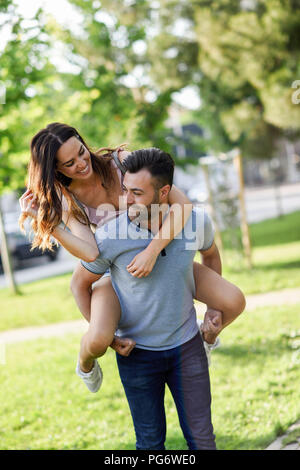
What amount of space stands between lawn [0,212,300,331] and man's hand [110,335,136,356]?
271 inches

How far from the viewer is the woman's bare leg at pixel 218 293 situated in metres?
2.65

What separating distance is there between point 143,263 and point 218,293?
48 centimetres

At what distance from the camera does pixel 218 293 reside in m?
2.66

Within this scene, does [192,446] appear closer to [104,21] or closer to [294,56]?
[104,21]

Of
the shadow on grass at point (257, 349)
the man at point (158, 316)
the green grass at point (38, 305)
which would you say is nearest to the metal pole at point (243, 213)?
the green grass at point (38, 305)

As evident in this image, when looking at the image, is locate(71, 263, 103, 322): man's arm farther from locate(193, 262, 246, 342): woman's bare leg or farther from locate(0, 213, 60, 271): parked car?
locate(0, 213, 60, 271): parked car

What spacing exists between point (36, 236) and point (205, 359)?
966 mm

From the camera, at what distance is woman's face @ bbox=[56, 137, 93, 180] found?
2620 mm

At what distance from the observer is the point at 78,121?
40.9 ft

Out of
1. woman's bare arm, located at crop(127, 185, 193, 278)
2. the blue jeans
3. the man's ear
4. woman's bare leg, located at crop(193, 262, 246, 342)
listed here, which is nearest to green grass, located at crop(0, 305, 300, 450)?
the blue jeans

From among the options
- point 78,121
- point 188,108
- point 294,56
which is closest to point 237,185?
point 78,121

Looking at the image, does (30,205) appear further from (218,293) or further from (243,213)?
(243,213)

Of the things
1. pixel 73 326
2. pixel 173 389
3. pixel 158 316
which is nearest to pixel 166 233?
pixel 158 316

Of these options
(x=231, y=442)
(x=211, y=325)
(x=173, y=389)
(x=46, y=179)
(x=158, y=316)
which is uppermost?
(x=46, y=179)
